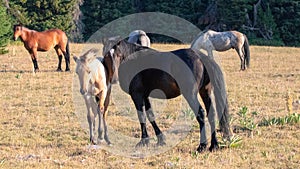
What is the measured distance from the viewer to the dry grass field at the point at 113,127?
574cm

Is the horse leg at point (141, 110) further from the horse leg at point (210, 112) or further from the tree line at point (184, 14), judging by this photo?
the tree line at point (184, 14)

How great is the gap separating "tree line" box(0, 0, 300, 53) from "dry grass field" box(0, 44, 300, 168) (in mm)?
17703

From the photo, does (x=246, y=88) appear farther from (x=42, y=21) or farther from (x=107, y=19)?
(x=107, y=19)

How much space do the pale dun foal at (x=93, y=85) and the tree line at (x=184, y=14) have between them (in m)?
23.8

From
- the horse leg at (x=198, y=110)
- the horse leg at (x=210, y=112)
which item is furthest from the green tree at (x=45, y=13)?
the horse leg at (x=198, y=110)

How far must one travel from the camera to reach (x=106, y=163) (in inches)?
224

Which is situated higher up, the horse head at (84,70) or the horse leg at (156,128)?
the horse head at (84,70)

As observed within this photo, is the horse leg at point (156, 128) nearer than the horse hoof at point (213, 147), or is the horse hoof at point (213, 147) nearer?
the horse hoof at point (213, 147)

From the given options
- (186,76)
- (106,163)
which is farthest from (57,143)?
(186,76)

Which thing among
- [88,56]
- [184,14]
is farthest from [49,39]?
[184,14]

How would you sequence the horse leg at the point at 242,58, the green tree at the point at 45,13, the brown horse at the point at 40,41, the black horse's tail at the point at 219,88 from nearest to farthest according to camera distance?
the black horse's tail at the point at 219,88 → the brown horse at the point at 40,41 → the horse leg at the point at 242,58 → the green tree at the point at 45,13

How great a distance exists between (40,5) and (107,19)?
6290 mm

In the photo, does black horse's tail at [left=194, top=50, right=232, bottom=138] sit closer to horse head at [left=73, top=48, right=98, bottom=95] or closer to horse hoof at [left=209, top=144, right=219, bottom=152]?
horse hoof at [left=209, top=144, right=219, bottom=152]

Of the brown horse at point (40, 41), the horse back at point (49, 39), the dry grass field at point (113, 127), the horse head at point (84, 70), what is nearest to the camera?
the dry grass field at point (113, 127)
